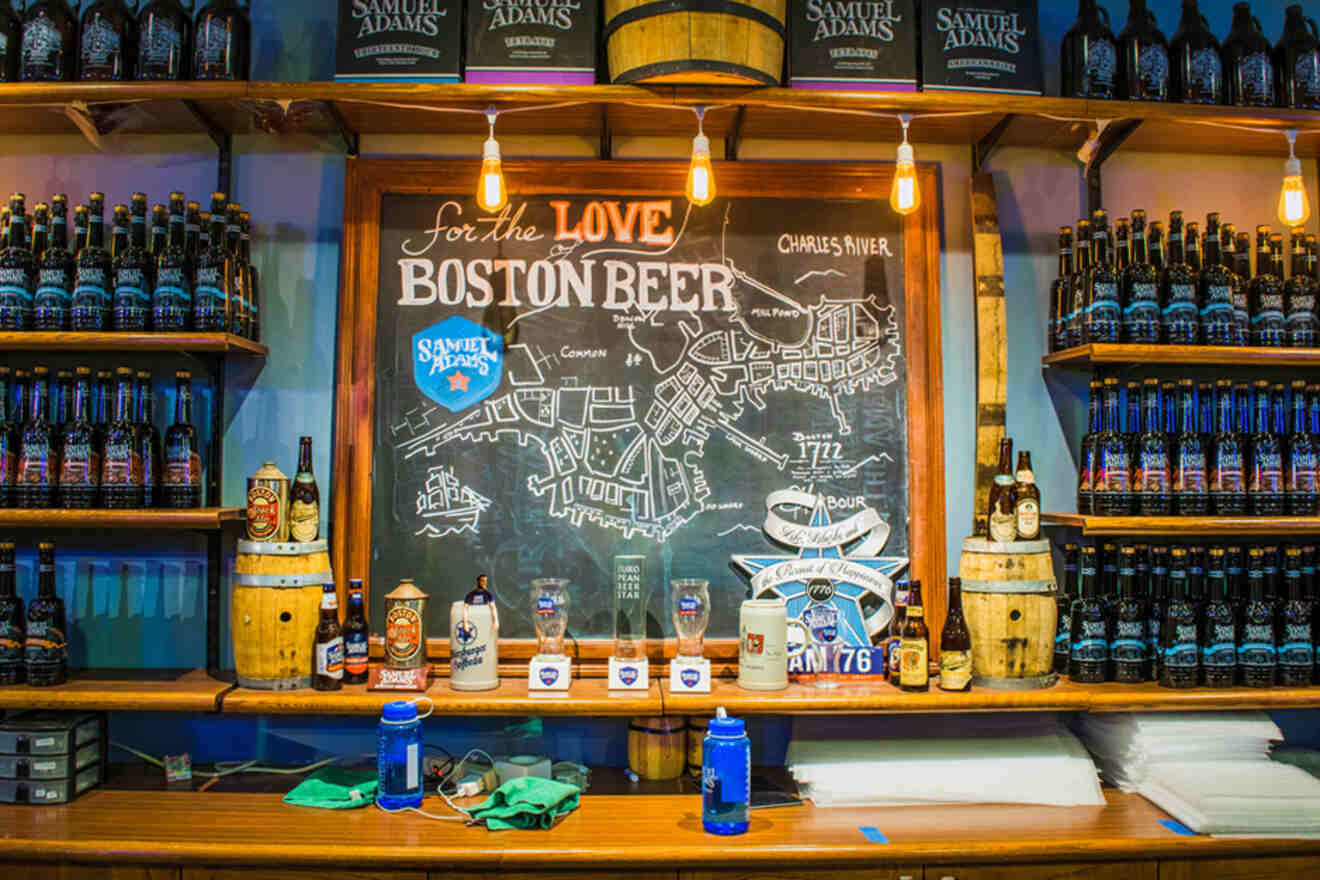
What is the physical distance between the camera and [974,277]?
295cm

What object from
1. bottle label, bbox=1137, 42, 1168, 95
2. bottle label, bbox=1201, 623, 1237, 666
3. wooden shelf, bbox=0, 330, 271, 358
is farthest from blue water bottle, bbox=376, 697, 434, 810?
bottle label, bbox=1137, 42, 1168, 95

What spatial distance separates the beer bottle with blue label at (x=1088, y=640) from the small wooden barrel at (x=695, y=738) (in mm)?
1109

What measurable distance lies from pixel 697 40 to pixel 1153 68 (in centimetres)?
152

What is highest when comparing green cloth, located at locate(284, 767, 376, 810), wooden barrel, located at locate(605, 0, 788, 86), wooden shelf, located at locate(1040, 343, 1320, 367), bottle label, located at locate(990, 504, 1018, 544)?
wooden barrel, located at locate(605, 0, 788, 86)

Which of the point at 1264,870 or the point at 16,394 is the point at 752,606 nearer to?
the point at 1264,870

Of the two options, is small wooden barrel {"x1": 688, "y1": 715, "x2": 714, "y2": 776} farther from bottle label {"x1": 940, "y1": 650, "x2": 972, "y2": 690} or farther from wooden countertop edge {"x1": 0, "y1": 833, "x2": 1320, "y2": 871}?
bottle label {"x1": 940, "y1": 650, "x2": 972, "y2": 690}

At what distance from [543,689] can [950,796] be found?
1.18m

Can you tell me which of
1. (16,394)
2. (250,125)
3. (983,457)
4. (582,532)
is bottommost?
(582,532)

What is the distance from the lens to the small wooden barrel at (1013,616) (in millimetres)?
2555

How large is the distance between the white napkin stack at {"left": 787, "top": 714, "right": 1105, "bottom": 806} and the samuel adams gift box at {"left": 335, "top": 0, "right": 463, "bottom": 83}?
2.31 m

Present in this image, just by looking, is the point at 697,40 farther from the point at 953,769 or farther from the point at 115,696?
the point at 115,696

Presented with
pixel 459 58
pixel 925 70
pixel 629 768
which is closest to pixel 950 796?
pixel 629 768

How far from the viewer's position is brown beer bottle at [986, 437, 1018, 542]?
263 centimetres

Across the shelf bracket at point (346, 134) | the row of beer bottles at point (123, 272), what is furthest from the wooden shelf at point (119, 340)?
the shelf bracket at point (346, 134)
